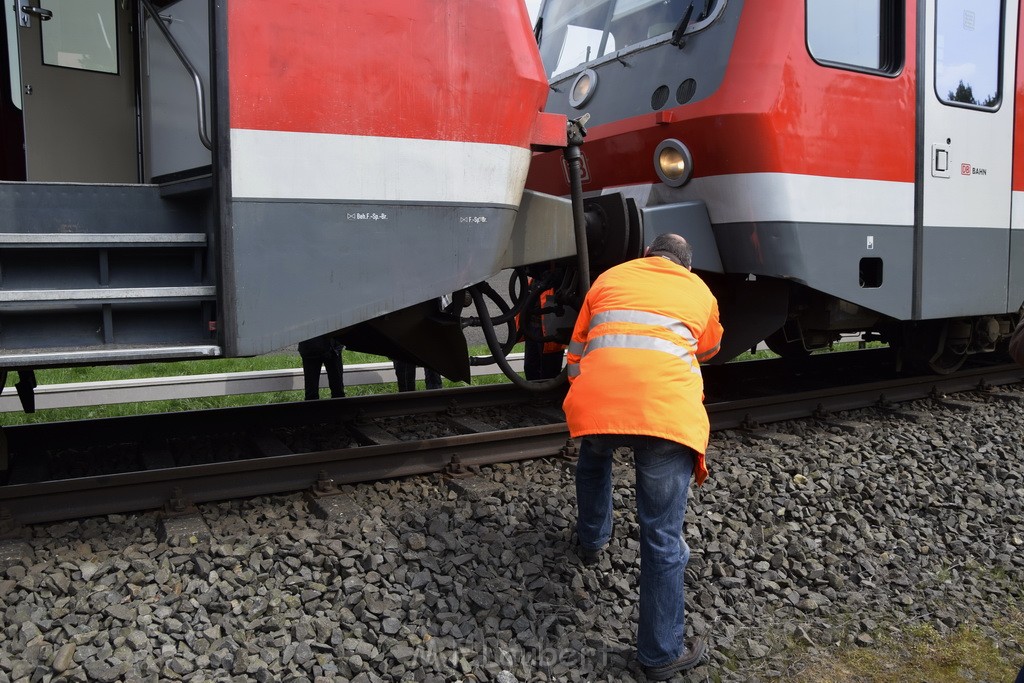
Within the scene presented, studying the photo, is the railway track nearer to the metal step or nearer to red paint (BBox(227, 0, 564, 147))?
the metal step

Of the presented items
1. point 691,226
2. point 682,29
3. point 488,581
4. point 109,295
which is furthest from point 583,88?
point 109,295

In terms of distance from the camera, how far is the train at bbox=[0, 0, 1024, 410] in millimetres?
3285

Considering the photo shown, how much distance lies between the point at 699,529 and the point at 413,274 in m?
1.78

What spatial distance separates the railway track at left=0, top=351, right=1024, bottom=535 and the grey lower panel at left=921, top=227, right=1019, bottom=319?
0.86 meters

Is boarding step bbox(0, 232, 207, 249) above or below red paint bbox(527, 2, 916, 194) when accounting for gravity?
below

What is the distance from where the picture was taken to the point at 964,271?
20.3ft

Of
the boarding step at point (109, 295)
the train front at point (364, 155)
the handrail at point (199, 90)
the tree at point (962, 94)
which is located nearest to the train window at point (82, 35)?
the handrail at point (199, 90)

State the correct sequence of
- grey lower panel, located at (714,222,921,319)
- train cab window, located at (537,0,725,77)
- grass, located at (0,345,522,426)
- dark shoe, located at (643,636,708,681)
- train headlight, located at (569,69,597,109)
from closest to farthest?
dark shoe, located at (643,636,708,681) < grey lower panel, located at (714,222,921,319) < train cab window, located at (537,0,725,77) < train headlight, located at (569,69,597,109) < grass, located at (0,345,522,426)

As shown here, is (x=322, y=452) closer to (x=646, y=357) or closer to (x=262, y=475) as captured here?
(x=262, y=475)

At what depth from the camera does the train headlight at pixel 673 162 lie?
5512 mm

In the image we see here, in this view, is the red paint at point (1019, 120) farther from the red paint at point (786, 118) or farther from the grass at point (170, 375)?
the grass at point (170, 375)

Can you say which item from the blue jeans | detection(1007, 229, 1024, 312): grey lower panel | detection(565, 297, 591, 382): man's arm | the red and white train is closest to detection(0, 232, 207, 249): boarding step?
detection(565, 297, 591, 382): man's arm

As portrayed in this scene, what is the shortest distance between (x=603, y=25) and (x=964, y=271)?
125 inches

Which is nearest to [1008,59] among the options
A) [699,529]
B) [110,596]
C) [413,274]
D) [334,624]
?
[699,529]
